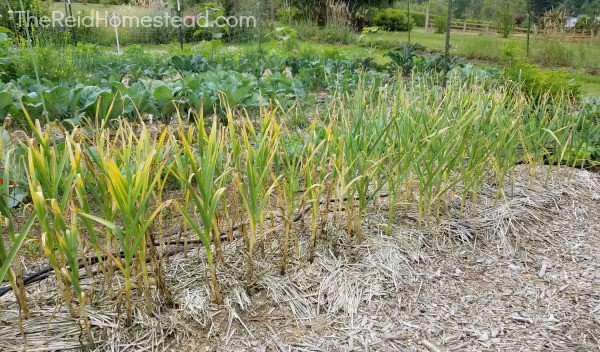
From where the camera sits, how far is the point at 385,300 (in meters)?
1.73

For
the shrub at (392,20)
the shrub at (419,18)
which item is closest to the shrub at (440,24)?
the shrub at (392,20)

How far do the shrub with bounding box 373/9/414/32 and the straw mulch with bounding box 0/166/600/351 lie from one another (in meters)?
16.5

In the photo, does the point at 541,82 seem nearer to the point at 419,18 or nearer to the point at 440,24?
the point at 440,24

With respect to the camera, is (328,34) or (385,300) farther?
(328,34)

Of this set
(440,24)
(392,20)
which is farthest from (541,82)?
(392,20)

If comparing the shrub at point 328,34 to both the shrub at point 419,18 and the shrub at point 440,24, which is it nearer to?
the shrub at point 440,24

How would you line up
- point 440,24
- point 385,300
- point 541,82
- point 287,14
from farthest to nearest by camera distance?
point 440,24, point 287,14, point 541,82, point 385,300

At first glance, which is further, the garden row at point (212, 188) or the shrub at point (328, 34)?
the shrub at point (328, 34)

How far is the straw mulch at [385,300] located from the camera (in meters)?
1.46

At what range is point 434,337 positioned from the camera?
157cm

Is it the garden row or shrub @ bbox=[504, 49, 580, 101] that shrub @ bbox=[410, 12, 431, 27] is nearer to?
shrub @ bbox=[504, 49, 580, 101]

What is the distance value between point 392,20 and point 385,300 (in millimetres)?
17798

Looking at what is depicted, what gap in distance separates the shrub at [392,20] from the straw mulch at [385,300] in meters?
16.5

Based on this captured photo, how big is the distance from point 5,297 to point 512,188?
7.57 feet
